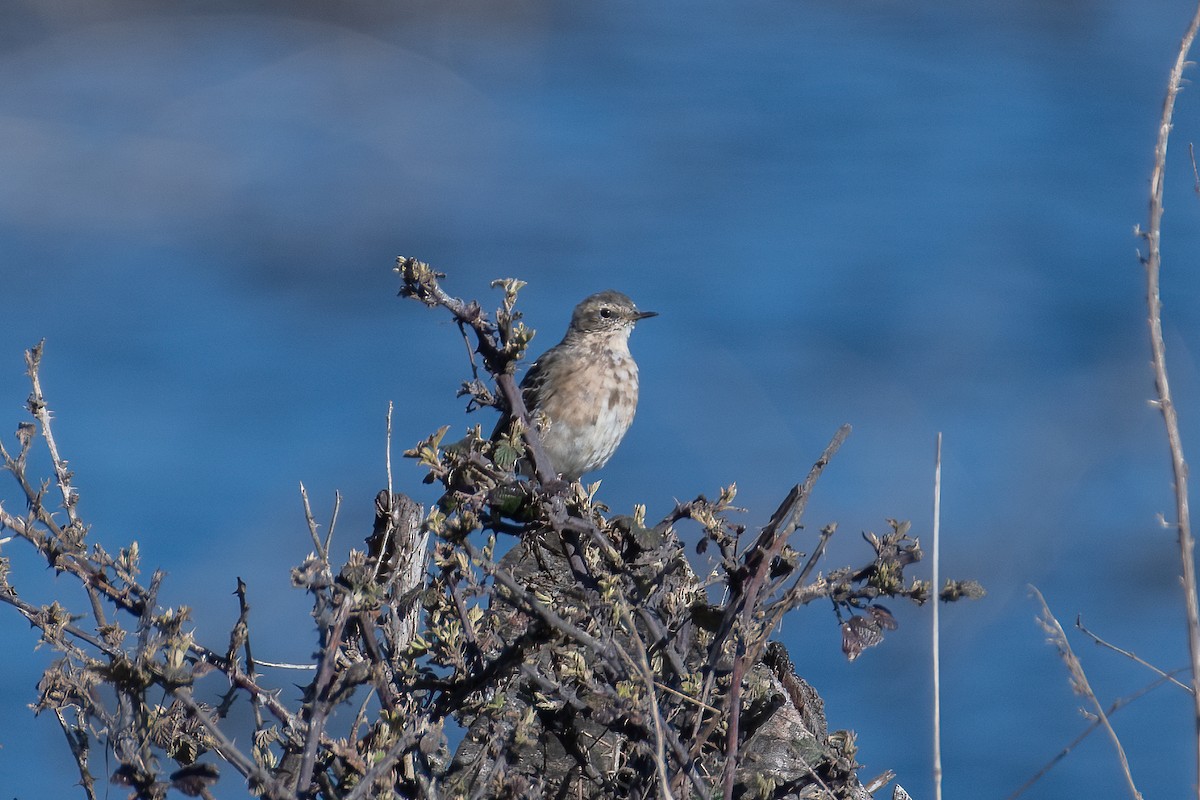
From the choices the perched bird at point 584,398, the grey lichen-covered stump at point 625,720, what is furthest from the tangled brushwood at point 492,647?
the perched bird at point 584,398

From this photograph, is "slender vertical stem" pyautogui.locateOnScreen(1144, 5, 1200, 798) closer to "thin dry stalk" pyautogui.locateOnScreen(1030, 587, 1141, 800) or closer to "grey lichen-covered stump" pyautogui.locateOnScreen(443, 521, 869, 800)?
"thin dry stalk" pyautogui.locateOnScreen(1030, 587, 1141, 800)

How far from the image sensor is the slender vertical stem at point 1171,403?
9.40ft

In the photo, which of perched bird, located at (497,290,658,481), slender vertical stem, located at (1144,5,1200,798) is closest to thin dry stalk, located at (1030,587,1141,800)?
slender vertical stem, located at (1144,5,1200,798)

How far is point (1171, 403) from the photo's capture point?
118 inches

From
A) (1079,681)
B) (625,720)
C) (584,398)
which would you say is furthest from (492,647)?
(584,398)

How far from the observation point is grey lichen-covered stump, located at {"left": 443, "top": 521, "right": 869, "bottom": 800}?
2.84 meters

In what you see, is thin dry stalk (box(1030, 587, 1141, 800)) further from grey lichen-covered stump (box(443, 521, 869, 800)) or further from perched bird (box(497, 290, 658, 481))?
perched bird (box(497, 290, 658, 481))

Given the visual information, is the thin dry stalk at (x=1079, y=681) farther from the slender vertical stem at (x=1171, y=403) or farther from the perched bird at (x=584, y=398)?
the perched bird at (x=584, y=398)

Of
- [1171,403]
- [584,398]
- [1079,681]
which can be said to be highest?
[584,398]

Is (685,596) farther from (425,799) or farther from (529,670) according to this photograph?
(425,799)

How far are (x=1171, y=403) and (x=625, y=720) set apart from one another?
4.49 feet

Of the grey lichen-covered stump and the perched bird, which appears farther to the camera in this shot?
the perched bird

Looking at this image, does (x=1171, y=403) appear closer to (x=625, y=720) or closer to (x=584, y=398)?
(x=625, y=720)

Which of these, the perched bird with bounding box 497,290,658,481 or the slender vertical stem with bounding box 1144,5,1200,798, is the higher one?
the perched bird with bounding box 497,290,658,481
